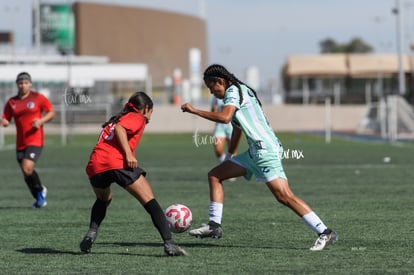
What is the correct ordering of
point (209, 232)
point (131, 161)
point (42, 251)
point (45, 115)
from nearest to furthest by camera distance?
point (131, 161) < point (42, 251) < point (209, 232) < point (45, 115)

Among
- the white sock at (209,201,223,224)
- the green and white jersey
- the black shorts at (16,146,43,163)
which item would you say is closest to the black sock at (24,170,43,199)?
the black shorts at (16,146,43,163)

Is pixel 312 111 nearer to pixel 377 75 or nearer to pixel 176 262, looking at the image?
pixel 377 75

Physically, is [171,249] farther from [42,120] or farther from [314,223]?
[42,120]

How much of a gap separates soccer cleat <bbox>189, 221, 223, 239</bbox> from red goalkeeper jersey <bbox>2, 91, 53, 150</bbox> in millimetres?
5330

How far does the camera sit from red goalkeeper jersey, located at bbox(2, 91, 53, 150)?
51.9 ft

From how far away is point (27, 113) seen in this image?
15.8m

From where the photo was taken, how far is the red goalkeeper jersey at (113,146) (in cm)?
1016

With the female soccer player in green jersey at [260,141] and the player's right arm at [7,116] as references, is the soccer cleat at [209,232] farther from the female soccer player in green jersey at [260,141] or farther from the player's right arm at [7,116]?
the player's right arm at [7,116]

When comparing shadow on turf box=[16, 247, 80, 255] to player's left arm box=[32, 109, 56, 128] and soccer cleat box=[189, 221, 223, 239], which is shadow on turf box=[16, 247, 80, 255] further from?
player's left arm box=[32, 109, 56, 128]

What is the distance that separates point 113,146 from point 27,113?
5.89 metres

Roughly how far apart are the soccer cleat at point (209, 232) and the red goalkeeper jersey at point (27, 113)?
17.5 feet

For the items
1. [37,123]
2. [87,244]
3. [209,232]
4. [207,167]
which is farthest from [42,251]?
[207,167]

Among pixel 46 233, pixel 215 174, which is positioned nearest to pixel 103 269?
pixel 215 174

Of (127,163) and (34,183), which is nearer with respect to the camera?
(127,163)
